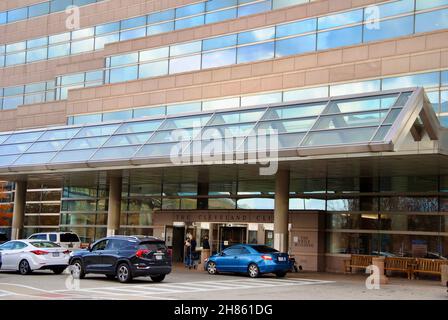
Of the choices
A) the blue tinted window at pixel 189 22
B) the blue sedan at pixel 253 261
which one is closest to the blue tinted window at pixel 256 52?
the blue tinted window at pixel 189 22

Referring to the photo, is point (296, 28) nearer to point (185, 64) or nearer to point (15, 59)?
point (185, 64)

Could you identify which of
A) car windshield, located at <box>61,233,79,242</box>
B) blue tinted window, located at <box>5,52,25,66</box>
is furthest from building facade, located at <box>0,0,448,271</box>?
blue tinted window, located at <box>5,52,25,66</box>

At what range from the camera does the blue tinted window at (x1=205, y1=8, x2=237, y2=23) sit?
124 ft

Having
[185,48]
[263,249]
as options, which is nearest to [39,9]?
[185,48]

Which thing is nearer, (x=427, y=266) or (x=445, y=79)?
(x=427, y=266)

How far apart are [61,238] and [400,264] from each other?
1684 centimetres

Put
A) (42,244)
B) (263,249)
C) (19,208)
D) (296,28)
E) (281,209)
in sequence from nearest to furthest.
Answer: (42,244)
(263,249)
(281,209)
(296,28)
(19,208)

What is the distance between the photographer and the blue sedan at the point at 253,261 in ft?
84.4

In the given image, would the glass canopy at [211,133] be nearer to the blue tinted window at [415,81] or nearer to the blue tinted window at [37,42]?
the blue tinted window at [415,81]

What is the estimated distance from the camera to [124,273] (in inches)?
848

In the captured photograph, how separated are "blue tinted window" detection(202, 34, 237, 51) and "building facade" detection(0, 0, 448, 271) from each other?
128 mm

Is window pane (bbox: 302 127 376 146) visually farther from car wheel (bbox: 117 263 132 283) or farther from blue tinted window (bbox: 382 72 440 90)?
car wheel (bbox: 117 263 132 283)

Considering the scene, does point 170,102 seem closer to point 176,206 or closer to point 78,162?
point 176,206
